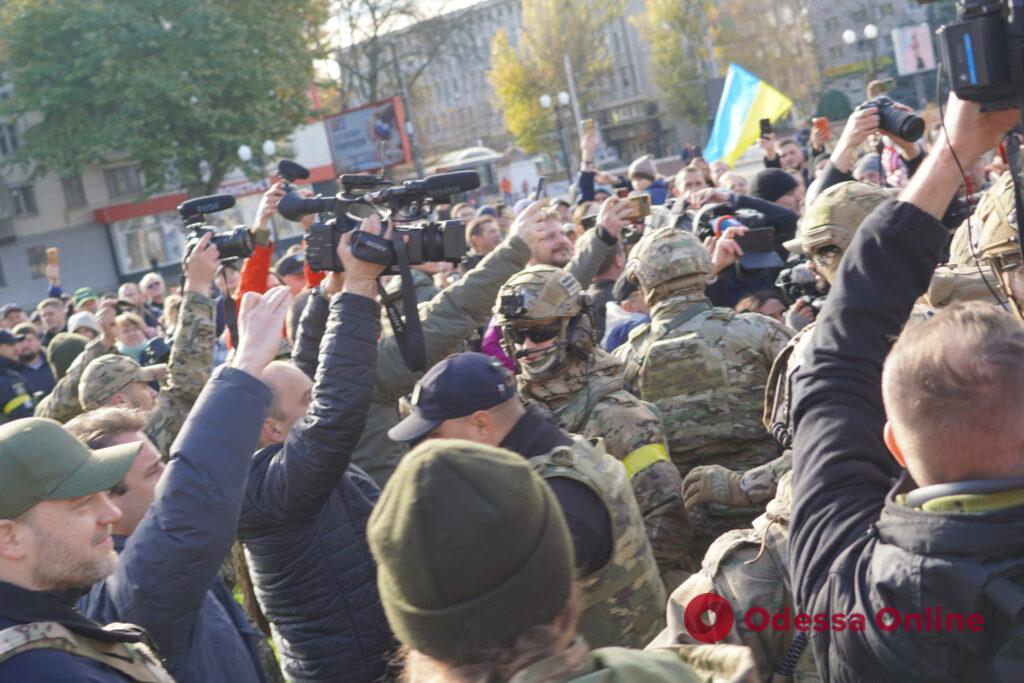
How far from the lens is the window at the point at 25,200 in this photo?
1834 inches

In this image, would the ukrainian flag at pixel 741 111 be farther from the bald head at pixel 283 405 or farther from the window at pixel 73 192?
the window at pixel 73 192

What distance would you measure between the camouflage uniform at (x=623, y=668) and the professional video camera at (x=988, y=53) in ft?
3.85

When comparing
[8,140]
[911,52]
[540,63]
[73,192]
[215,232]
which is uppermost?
[8,140]

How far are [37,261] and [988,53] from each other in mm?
48938

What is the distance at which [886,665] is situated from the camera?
2.11m

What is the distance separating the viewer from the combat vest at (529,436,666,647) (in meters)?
3.52

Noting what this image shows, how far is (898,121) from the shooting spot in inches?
186

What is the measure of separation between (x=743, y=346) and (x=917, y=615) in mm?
3202

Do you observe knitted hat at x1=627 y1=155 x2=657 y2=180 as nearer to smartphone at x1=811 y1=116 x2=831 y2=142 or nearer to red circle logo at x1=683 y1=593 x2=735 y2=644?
smartphone at x1=811 y1=116 x2=831 y2=142

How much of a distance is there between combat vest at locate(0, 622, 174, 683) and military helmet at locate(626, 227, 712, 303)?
132 inches

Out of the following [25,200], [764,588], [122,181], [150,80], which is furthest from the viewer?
[122,181]

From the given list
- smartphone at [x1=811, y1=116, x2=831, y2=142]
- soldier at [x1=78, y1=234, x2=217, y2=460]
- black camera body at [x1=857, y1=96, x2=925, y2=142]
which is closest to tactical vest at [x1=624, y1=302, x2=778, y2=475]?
black camera body at [x1=857, y1=96, x2=925, y2=142]


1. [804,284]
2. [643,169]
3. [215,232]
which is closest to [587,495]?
[804,284]

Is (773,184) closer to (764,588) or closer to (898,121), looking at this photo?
(898,121)
